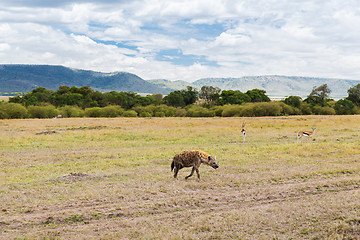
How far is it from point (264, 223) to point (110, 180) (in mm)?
7377

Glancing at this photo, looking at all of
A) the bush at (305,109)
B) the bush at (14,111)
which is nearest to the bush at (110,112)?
the bush at (14,111)

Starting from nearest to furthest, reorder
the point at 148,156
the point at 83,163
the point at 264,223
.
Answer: the point at 264,223 < the point at 83,163 < the point at 148,156

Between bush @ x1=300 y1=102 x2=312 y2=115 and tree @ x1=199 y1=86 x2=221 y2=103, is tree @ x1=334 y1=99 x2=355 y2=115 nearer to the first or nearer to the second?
bush @ x1=300 y1=102 x2=312 y2=115

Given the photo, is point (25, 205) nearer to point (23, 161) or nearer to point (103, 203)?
point (103, 203)

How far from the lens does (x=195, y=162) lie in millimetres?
12719

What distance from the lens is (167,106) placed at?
8944 centimetres

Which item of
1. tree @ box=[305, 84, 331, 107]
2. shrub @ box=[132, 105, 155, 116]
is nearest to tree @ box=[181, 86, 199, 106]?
shrub @ box=[132, 105, 155, 116]

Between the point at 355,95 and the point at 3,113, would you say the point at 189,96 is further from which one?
the point at 3,113

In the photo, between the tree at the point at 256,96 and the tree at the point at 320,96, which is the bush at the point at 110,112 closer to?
the tree at the point at 256,96

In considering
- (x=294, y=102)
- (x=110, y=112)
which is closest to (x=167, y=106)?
(x=110, y=112)

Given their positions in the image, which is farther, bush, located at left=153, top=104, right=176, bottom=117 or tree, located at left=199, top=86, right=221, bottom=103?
tree, located at left=199, top=86, right=221, bottom=103

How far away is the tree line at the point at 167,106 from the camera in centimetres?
7245

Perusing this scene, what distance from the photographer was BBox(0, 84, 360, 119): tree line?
238 feet

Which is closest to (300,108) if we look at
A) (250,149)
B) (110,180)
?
(250,149)
